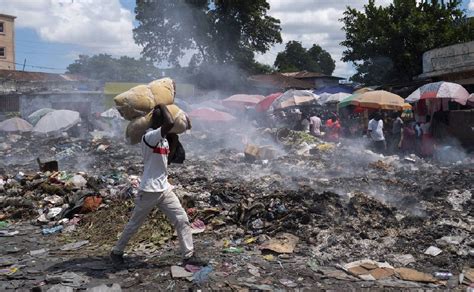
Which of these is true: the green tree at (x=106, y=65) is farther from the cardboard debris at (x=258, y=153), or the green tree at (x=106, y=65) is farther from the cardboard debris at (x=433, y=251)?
the cardboard debris at (x=433, y=251)

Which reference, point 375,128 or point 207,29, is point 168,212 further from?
point 207,29

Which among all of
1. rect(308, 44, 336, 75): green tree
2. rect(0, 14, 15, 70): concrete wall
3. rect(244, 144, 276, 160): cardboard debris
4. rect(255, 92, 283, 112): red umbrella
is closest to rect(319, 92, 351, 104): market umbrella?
rect(255, 92, 283, 112): red umbrella

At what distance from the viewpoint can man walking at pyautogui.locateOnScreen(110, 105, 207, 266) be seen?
4457 millimetres

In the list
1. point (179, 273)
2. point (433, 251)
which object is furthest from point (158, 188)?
point (433, 251)

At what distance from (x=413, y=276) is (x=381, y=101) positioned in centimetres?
1023

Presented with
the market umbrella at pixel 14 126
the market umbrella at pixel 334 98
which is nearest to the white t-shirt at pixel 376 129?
the market umbrella at pixel 334 98

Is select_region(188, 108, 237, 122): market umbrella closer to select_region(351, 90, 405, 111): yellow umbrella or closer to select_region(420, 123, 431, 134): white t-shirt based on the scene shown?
select_region(351, 90, 405, 111): yellow umbrella

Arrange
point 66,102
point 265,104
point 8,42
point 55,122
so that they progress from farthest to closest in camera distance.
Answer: point 8,42 < point 66,102 < point 265,104 < point 55,122

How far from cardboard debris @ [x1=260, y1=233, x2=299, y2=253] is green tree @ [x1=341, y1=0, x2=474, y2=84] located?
19191mm

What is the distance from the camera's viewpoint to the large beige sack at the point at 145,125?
15.1 feet

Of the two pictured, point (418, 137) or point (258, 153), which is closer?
point (258, 153)

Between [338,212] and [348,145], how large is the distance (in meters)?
8.73

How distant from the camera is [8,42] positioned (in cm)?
4819

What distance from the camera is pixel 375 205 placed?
6.46 metres
